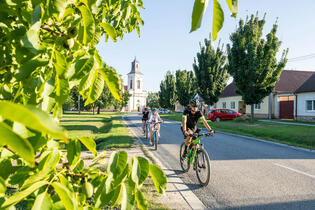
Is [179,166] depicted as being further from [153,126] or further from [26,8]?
[26,8]

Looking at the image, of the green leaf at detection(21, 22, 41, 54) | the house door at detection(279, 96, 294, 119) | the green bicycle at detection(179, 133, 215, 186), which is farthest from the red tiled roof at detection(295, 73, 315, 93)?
the green leaf at detection(21, 22, 41, 54)

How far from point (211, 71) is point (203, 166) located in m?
24.3

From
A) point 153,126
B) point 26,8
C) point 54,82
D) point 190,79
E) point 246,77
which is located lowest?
point 153,126

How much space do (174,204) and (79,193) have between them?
132 inches

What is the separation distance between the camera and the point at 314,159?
8148 mm

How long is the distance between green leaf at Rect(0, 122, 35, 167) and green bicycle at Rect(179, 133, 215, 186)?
17.9 feet

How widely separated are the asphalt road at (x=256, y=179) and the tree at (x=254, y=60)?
11.4 metres

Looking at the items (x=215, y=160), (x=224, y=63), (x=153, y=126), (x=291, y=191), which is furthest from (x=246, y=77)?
(x=291, y=191)

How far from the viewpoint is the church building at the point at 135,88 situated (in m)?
104

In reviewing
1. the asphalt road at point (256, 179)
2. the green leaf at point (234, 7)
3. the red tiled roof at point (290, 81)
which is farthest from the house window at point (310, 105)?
the green leaf at point (234, 7)

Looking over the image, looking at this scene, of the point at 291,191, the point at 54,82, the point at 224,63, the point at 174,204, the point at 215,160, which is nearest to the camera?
the point at 54,82

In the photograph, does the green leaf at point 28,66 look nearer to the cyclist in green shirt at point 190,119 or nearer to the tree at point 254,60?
the cyclist in green shirt at point 190,119

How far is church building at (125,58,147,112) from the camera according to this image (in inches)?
4087

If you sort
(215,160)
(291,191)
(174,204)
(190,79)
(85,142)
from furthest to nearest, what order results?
(190,79) < (215,160) < (291,191) < (174,204) < (85,142)
